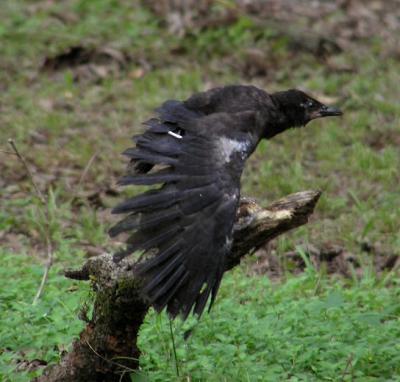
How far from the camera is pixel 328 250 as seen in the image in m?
7.47

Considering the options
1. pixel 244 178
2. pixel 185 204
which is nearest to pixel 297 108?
pixel 185 204

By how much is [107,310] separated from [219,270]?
0.59m

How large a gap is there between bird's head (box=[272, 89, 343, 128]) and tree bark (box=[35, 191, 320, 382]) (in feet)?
5.11

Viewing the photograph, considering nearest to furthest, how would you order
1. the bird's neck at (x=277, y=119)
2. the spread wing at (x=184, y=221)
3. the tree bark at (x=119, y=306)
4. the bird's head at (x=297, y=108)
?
the spread wing at (x=184, y=221)
the tree bark at (x=119, y=306)
the bird's neck at (x=277, y=119)
the bird's head at (x=297, y=108)

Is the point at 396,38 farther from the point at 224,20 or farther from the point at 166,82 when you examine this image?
the point at 166,82

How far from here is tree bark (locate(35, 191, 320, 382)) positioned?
182 inches

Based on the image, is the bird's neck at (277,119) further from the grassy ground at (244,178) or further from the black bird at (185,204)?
the grassy ground at (244,178)

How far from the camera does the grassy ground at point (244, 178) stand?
5.18m

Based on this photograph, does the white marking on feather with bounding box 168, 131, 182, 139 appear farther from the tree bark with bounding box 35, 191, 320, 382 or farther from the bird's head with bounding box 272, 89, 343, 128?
the bird's head with bounding box 272, 89, 343, 128

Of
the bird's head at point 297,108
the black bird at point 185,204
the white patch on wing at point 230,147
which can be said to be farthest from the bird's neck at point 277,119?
the white patch on wing at point 230,147

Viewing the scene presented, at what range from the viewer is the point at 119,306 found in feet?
15.2

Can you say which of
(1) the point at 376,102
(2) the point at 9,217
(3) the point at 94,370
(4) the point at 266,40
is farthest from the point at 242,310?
(4) the point at 266,40

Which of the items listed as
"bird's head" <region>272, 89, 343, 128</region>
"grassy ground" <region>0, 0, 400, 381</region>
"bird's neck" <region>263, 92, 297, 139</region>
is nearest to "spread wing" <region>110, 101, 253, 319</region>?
"grassy ground" <region>0, 0, 400, 381</region>

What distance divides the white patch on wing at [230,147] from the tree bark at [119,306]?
35cm
